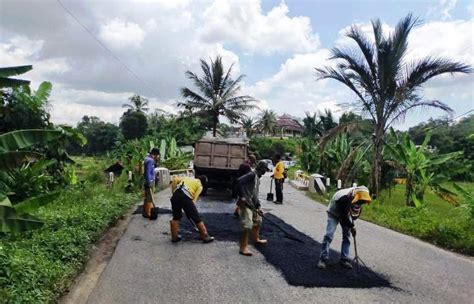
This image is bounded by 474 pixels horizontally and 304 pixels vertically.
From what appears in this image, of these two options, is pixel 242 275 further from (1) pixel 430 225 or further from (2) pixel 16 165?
(1) pixel 430 225

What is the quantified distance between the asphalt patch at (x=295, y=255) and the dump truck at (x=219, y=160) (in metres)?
→ 4.61

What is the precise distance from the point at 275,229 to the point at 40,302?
226 inches

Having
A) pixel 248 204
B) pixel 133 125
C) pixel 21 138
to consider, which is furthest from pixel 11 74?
pixel 133 125

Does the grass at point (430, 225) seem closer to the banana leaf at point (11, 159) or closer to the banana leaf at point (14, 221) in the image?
the banana leaf at point (14, 221)

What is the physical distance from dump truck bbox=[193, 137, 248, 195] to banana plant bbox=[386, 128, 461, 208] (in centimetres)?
510

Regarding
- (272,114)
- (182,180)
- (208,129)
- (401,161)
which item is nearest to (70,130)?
(182,180)

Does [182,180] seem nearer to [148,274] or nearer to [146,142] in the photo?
[148,274]

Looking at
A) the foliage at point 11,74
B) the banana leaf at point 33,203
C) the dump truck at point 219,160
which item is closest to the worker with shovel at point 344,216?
the banana leaf at point 33,203

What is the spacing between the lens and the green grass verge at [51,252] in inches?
197

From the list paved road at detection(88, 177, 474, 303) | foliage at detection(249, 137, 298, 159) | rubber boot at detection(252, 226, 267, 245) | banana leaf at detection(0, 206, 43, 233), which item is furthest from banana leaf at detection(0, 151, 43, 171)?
foliage at detection(249, 137, 298, 159)

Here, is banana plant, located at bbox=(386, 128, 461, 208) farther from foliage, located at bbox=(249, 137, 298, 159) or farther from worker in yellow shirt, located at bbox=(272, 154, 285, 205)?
foliage, located at bbox=(249, 137, 298, 159)

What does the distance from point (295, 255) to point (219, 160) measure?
8.58 meters

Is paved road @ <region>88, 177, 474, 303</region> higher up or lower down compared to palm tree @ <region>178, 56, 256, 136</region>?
lower down

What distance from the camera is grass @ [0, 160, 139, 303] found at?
197 inches
